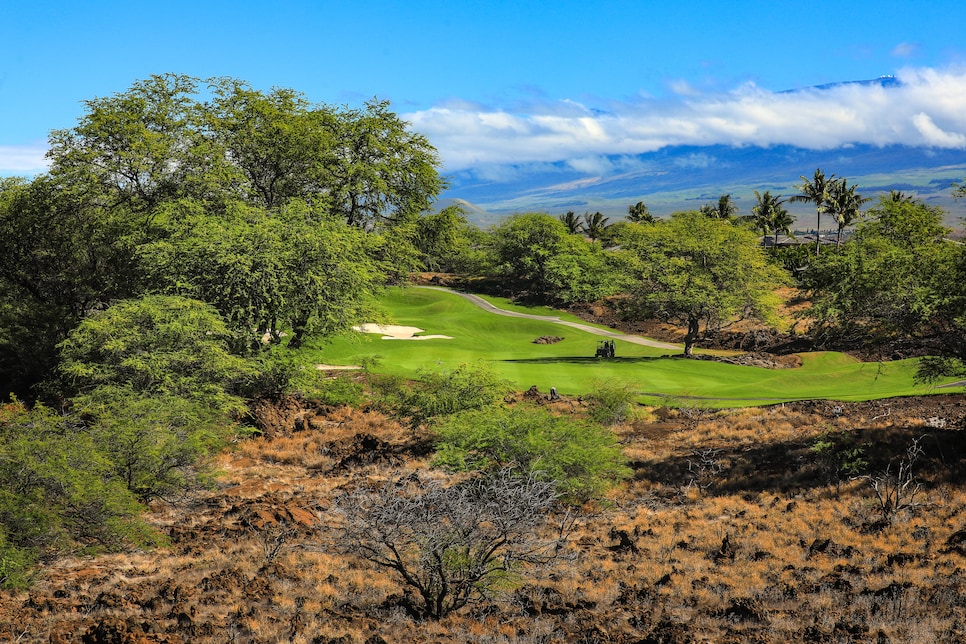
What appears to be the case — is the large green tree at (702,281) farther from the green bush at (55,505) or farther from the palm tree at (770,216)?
the palm tree at (770,216)

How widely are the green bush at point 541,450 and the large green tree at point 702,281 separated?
25998mm

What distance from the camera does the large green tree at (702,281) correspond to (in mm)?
44219

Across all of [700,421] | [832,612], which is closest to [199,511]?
[832,612]

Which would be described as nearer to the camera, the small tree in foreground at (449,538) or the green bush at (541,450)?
the small tree in foreground at (449,538)

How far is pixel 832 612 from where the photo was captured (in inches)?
435

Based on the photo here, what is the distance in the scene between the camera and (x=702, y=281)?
4431cm

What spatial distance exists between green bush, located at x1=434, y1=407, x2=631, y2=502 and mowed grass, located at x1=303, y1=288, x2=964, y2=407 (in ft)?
27.3

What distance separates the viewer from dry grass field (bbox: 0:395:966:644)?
35.9 ft

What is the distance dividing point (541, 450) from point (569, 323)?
1812 inches

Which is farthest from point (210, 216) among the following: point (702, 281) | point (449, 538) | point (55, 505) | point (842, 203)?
point (842, 203)

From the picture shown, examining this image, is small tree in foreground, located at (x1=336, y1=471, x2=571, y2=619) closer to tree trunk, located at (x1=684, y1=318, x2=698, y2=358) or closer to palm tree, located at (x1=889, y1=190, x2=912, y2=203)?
palm tree, located at (x1=889, y1=190, x2=912, y2=203)

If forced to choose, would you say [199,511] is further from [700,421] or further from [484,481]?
[700,421]

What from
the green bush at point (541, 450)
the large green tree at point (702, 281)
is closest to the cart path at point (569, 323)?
the large green tree at point (702, 281)

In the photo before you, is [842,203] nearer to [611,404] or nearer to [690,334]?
[690,334]
